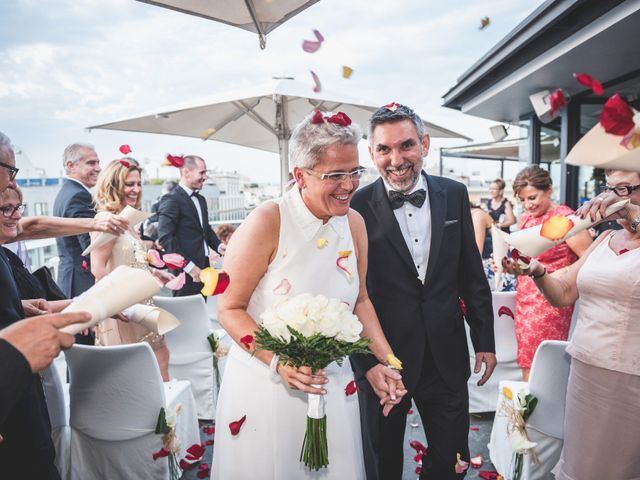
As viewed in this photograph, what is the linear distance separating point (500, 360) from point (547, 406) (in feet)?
4.25

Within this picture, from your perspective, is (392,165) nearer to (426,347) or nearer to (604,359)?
(426,347)

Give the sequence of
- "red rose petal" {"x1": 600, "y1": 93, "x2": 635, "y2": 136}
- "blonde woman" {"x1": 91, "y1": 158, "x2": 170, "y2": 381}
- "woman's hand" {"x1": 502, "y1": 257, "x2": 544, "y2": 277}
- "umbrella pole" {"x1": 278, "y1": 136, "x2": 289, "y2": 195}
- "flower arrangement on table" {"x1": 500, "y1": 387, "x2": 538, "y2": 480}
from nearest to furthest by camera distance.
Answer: "red rose petal" {"x1": 600, "y1": 93, "x2": 635, "y2": 136}
"woman's hand" {"x1": 502, "y1": 257, "x2": 544, "y2": 277}
"flower arrangement on table" {"x1": 500, "y1": 387, "x2": 538, "y2": 480}
"blonde woman" {"x1": 91, "y1": 158, "x2": 170, "y2": 381}
"umbrella pole" {"x1": 278, "y1": 136, "x2": 289, "y2": 195}

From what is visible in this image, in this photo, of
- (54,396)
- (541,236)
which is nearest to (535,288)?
(541,236)

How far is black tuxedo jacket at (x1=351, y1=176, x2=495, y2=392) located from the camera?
2232mm

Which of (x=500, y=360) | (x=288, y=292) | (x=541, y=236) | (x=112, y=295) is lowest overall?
(x=500, y=360)

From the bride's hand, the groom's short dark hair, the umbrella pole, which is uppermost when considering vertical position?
the umbrella pole

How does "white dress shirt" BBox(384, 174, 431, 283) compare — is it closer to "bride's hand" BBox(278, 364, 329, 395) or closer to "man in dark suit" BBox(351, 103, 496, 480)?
"man in dark suit" BBox(351, 103, 496, 480)

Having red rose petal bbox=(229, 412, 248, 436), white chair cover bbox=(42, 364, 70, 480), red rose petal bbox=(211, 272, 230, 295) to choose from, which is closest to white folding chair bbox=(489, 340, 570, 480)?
red rose petal bbox=(229, 412, 248, 436)

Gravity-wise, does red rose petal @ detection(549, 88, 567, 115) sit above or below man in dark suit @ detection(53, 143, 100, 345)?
above

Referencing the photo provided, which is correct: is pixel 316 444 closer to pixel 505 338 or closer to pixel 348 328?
pixel 348 328

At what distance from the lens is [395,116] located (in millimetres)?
2197

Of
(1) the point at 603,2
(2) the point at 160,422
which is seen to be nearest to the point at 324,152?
(2) the point at 160,422

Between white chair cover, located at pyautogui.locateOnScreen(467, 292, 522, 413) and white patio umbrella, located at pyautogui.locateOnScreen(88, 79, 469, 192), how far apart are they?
357 cm

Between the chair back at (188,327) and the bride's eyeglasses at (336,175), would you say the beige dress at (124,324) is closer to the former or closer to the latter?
the chair back at (188,327)
